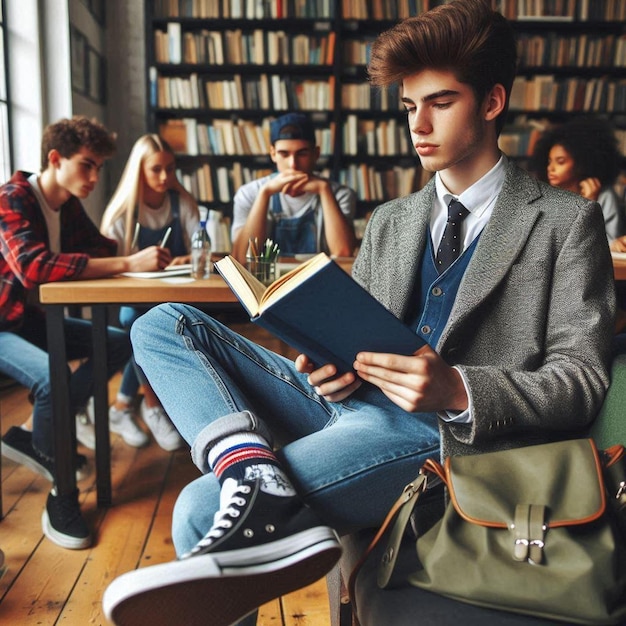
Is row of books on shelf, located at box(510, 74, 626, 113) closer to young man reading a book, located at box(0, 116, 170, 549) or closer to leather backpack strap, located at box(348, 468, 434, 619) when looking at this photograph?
young man reading a book, located at box(0, 116, 170, 549)

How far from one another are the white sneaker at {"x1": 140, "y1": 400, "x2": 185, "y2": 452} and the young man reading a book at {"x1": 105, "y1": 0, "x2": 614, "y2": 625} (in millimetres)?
1496

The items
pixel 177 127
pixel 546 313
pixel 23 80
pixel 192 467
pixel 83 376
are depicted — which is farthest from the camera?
pixel 177 127

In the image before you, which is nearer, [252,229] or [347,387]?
[347,387]

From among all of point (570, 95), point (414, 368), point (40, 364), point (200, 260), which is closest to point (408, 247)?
point (414, 368)

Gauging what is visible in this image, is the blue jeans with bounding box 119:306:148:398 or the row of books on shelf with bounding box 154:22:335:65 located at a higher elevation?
the row of books on shelf with bounding box 154:22:335:65

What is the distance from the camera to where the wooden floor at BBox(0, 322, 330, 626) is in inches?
60.9

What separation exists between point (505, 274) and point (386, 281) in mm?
238

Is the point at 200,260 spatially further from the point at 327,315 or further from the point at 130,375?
the point at 327,315

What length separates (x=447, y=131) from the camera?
109 cm

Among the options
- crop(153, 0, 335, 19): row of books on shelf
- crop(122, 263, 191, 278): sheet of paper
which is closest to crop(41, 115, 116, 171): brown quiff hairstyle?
crop(122, 263, 191, 278): sheet of paper

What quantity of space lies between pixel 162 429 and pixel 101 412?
592 mm

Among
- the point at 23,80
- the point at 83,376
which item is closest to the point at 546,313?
the point at 83,376

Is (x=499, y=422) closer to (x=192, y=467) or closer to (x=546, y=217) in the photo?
(x=546, y=217)

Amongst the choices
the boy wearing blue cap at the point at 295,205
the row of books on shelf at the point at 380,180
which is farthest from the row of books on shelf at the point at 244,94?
the boy wearing blue cap at the point at 295,205
